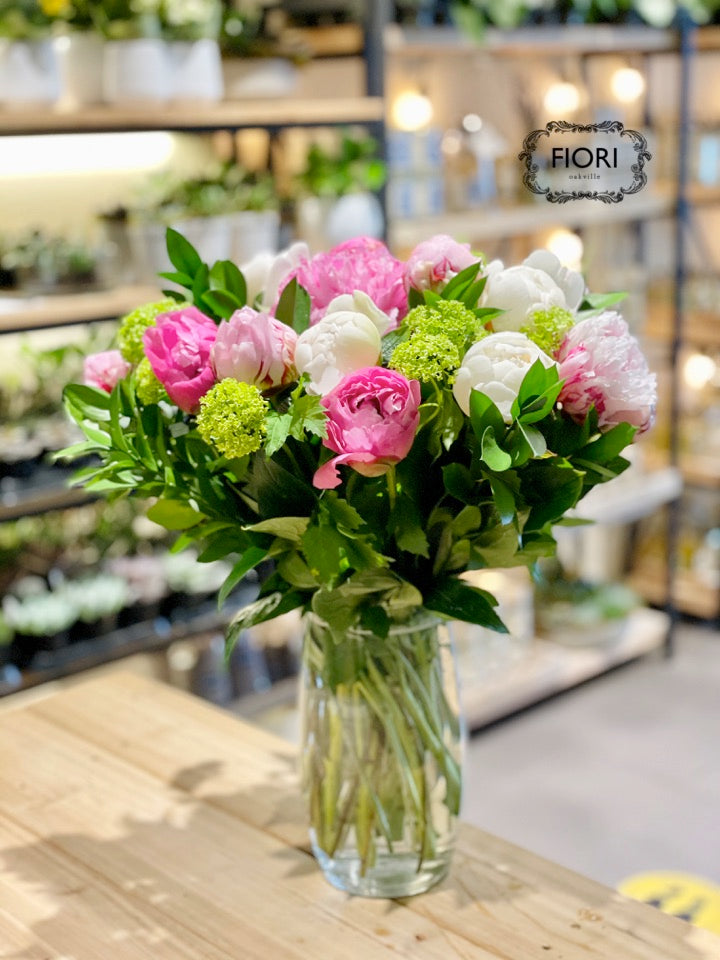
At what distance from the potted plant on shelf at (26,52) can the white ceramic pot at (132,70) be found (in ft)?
0.41

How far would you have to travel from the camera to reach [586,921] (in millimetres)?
1084

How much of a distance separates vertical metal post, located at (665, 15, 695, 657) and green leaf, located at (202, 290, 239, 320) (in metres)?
3.04

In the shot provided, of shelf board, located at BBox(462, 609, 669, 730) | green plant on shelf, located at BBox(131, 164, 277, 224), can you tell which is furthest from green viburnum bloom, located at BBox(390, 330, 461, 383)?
shelf board, located at BBox(462, 609, 669, 730)

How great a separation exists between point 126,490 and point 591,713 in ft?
9.03

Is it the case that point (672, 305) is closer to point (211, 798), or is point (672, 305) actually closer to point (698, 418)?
point (698, 418)

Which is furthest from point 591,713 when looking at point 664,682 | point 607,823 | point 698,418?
point 698,418

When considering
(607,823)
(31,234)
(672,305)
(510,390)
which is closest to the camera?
(510,390)

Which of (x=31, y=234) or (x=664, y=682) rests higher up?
(x=31, y=234)

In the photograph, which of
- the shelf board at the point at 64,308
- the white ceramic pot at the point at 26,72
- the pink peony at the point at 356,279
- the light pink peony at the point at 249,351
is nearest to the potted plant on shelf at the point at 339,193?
the shelf board at the point at 64,308

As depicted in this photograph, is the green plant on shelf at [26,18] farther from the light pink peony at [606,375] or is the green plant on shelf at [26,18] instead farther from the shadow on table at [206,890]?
the light pink peony at [606,375]

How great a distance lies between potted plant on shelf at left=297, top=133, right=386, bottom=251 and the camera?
287 centimetres

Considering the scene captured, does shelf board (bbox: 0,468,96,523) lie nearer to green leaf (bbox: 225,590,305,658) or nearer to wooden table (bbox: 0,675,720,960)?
wooden table (bbox: 0,675,720,960)

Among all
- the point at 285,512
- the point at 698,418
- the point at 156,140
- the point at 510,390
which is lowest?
the point at 698,418

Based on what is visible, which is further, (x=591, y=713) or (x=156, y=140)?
(x=591, y=713)
